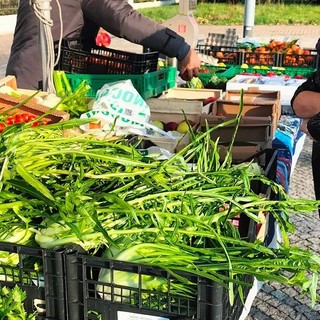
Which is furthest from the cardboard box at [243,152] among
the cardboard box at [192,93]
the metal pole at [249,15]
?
the metal pole at [249,15]

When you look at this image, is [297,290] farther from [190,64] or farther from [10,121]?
[10,121]

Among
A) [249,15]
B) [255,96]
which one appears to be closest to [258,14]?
[249,15]

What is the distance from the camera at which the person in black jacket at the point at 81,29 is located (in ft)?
11.5

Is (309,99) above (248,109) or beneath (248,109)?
above

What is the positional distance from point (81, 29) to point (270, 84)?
6.21 ft

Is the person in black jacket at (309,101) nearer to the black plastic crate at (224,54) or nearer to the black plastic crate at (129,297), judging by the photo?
the black plastic crate at (129,297)

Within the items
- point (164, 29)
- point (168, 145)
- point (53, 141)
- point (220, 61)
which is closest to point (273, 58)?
point (220, 61)

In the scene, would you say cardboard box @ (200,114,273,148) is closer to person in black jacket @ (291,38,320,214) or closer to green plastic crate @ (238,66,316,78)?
person in black jacket @ (291,38,320,214)

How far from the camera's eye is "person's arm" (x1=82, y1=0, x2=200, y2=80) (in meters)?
3.50

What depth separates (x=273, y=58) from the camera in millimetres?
6223

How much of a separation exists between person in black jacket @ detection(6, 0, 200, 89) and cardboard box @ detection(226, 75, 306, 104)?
104 centimetres

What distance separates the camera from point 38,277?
1486mm

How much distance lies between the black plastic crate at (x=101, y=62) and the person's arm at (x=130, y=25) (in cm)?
12

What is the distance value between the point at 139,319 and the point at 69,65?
259 cm
